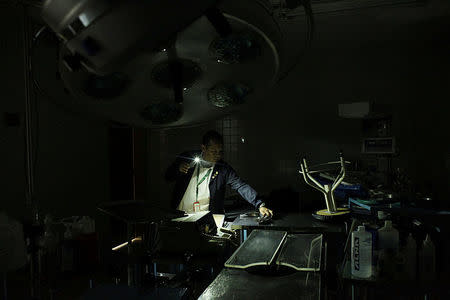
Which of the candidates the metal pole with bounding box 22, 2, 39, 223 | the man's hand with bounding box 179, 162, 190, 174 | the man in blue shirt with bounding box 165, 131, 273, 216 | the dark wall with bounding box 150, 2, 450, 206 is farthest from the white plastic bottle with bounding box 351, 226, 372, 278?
the dark wall with bounding box 150, 2, 450, 206

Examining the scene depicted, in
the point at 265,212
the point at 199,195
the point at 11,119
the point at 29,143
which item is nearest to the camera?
the point at 29,143

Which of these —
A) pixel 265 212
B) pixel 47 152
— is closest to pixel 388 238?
pixel 265 212

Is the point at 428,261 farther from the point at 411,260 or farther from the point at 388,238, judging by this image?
the point at 388,238

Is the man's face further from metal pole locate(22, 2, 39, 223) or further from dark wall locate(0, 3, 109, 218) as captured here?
metal pole locate(22, 2, 39, 223)

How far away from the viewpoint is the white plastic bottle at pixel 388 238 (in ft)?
4.94

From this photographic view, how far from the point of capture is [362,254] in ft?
4.66

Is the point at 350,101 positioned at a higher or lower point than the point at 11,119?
higher

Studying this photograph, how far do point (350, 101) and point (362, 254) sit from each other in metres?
3.11

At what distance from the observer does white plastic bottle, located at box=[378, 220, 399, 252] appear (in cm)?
151

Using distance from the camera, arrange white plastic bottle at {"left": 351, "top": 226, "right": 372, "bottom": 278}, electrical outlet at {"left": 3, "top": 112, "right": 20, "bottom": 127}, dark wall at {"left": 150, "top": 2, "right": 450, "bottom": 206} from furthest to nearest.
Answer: dark wall at {"left": 150, "top": 2, "right": 450, "bottom": 206}
electrical outlet at {"left": 3, "top": 112, "right": 20, "bottom": 127}
white plastic bottle at {"left": 351, "top": 226, "right": 372, "bottom": 278}

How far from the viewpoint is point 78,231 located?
4.83 ft

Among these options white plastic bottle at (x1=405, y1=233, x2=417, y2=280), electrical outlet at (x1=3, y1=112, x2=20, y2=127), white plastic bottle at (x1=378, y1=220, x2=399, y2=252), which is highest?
electrical outlet at (x1=3, y1=112, x2=20, y2=127)

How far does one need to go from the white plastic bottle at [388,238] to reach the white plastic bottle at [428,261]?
10cm

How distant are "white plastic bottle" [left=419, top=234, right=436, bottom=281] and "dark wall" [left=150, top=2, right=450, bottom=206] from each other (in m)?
2.34
